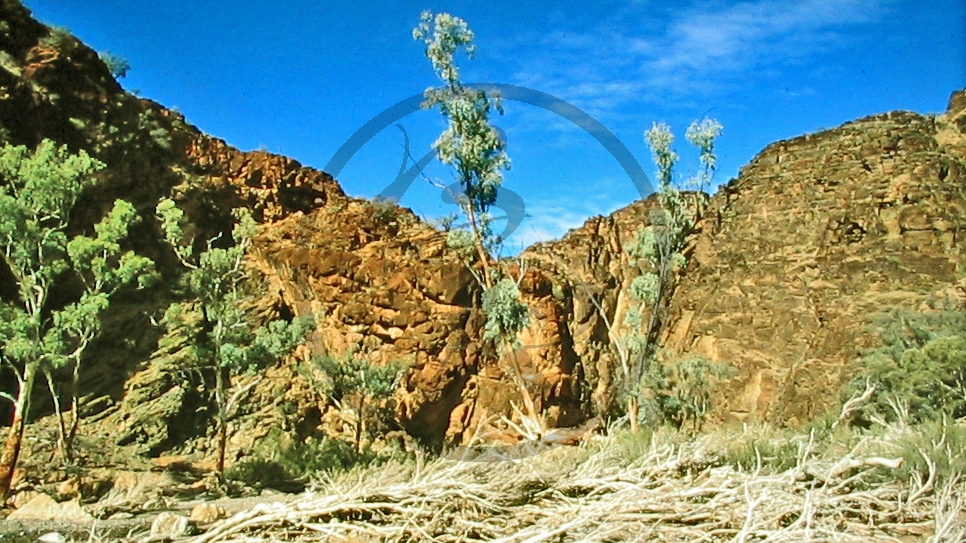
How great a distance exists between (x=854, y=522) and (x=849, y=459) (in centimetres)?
48

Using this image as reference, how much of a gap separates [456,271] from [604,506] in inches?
836

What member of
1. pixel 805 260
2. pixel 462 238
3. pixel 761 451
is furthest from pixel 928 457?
pixel 805 260

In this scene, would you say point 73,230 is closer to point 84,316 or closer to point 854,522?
point 84,316

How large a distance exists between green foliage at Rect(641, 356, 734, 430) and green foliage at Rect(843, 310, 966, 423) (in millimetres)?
3904

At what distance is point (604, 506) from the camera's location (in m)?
3.88

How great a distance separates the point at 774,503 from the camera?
421 centimetres

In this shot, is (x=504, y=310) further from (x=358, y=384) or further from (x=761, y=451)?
(x=761, y=451)

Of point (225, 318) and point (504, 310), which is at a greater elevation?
point (225, 318)

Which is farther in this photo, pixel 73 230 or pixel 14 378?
pixel 73 230

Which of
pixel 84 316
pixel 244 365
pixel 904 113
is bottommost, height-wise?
pixel 244 365

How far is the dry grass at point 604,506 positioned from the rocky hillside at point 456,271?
44.5 ft

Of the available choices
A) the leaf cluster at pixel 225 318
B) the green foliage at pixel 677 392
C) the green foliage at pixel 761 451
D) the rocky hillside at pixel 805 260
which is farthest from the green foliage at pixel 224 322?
the rocky hillside at pixel 805 260

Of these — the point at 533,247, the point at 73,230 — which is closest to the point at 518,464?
the point at 73,230

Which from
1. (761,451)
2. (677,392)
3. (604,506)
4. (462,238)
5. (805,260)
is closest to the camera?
(604,506)
